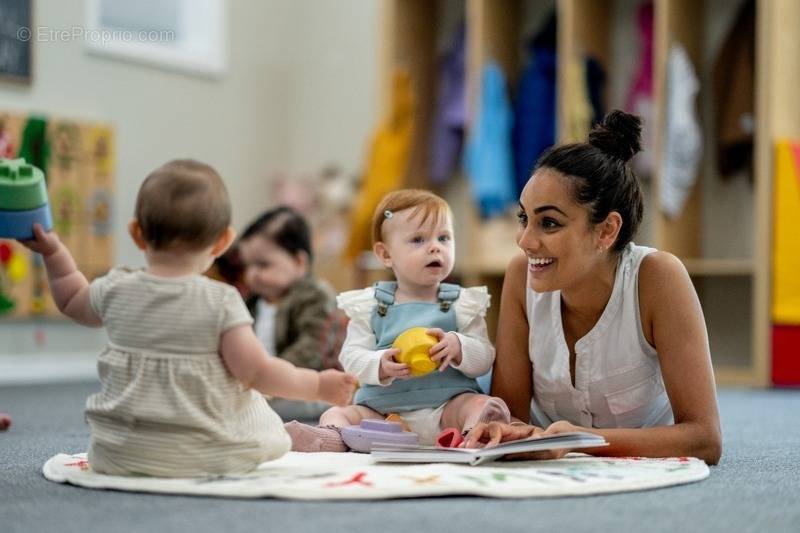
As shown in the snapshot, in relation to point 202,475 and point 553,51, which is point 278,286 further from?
point 553,51

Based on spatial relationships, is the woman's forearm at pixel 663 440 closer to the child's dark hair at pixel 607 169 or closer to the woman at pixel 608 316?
the woman at pixel 608 316

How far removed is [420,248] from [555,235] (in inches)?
12.6

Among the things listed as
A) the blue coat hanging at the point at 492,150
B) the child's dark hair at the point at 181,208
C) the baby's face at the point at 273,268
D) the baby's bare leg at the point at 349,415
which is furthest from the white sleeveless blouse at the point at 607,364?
the blue coat hanging at the point at 492,150

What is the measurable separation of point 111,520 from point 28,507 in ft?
0.56

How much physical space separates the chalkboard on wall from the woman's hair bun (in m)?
3.26

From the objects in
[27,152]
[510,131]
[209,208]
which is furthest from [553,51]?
[209,208]

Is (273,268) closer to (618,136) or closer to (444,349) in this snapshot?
(444,349)

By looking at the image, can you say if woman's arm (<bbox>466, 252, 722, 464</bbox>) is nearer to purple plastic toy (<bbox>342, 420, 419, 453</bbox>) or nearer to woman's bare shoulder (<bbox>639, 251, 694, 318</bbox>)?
woman's bare shoulder (<bbox>639, 251, 694, 318</bbox>)

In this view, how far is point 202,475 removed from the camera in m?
1.61

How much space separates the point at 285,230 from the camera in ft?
10.3

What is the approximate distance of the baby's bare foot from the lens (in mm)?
1991

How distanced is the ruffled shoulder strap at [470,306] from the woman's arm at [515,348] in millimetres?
56

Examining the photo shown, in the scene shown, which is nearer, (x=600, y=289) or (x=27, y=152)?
(x=600, y=289)

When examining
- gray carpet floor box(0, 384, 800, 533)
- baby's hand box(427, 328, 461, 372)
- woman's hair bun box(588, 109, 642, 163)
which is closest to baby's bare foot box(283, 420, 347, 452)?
baby's hand box(427, 328, 461, 372)
